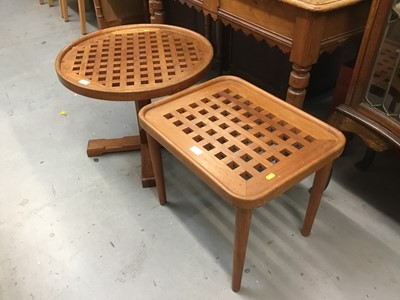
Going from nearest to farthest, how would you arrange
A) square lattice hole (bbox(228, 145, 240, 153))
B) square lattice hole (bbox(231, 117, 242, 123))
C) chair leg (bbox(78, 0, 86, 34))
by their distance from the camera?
1. square lattice hole (bbox(228, 145, 240, 153))
2. square lattice hole (bbox(231, 117, 242, 123))
3. chair leg (bbox(78, 0, 86, 34))

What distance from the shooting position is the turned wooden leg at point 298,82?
46.5 inches

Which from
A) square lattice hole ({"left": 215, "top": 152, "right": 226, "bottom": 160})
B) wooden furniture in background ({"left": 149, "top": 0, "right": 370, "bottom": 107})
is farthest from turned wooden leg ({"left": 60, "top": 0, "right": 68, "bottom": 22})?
square lattice hole ({"left": 215, "top": 152, "right": 226, "bottom": 160})

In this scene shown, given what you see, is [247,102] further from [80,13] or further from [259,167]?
[80,13]

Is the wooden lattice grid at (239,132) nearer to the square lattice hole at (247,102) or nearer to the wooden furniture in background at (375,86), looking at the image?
the square lattice hole at (247,102)

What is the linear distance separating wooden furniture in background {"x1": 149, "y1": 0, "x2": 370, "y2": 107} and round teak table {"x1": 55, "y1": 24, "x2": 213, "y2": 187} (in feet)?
0.69

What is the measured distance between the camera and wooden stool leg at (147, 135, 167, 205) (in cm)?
121

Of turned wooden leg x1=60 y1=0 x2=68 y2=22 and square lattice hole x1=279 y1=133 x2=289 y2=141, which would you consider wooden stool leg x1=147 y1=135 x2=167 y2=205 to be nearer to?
square lattice hole x1=279 y1=133 x2=289 y2=141

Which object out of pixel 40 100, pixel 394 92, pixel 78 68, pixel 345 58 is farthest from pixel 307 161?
pixel 40 100

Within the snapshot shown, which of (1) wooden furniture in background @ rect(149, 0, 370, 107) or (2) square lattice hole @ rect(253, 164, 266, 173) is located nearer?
(2) square lattice hole @ rect(253, 164, 266, 173)

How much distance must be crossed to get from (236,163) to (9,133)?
1.33 m

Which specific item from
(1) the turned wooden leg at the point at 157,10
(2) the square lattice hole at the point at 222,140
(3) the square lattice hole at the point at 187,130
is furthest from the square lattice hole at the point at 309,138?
(1) the turned wooden leg at the point at 157,10

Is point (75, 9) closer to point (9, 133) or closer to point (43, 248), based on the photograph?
point (9, 133)

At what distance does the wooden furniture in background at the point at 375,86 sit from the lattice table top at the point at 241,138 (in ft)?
0.71

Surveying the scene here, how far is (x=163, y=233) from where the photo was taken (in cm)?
130
